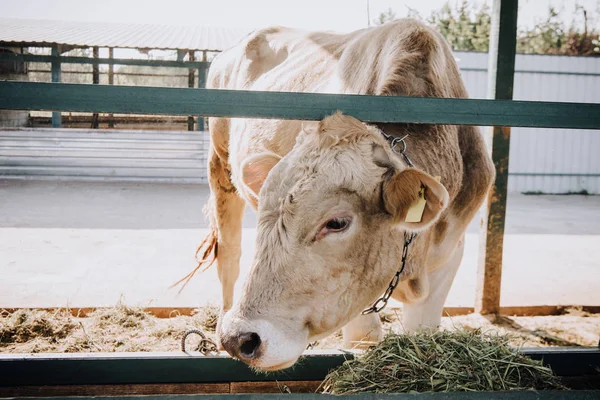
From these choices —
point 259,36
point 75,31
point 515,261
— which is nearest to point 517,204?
point 515,261

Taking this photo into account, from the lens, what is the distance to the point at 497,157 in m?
4.41

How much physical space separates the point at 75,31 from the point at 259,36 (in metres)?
13.0

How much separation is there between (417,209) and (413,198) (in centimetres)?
4

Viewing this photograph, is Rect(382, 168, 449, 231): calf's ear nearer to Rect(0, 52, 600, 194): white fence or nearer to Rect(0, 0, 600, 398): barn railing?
Rect(0, 0, 600, 398): barn railing

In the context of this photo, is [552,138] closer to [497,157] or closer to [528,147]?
[528,147]

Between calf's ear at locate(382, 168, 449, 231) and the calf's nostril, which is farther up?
calf's ear at locate(382, 168, 449, 231)

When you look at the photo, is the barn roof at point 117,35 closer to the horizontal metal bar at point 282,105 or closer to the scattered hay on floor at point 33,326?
the scattered hay on floor at point 33,326

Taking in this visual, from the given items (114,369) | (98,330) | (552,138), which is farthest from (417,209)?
(552,138)

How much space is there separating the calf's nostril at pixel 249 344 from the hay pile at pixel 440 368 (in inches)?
21.6

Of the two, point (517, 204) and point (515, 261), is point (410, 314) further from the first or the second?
point (517, 204)

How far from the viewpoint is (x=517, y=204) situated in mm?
11578

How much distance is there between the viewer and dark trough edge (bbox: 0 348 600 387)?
101 inches

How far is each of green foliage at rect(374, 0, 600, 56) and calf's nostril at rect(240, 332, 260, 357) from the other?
25522mm

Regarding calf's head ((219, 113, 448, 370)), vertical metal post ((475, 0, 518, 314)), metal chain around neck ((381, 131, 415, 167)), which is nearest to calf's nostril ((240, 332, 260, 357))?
calf's head ((219, 113, 448, 370))
